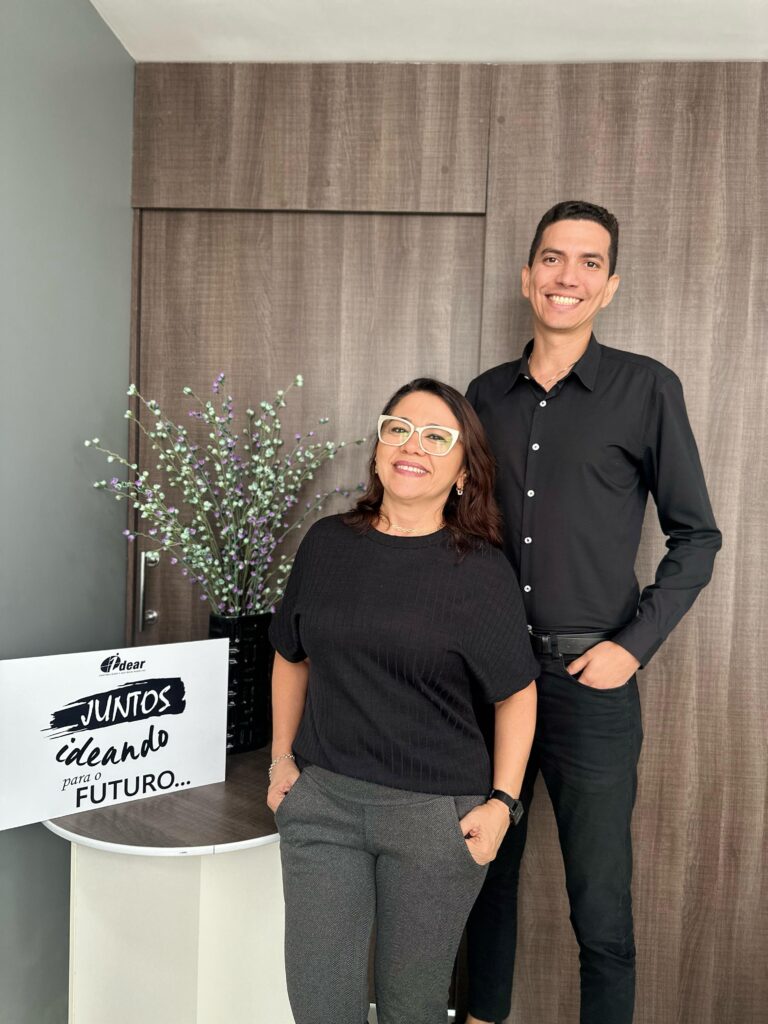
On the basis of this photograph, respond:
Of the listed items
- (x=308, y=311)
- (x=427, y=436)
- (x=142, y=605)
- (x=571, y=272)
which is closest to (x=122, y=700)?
(x=142, y=605)

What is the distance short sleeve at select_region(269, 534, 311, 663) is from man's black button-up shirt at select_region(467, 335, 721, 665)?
1.62ft

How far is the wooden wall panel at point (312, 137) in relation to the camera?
2.21 metres

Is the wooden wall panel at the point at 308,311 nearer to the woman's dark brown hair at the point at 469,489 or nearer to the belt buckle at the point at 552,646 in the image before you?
the woman's dark brown hair at the point at 469,489

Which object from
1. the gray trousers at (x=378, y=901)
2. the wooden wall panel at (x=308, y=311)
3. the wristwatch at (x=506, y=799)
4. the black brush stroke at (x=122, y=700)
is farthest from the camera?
the wooden wall panel at (x=308, y=311)

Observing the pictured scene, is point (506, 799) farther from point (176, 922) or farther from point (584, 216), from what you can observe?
point (584, 216)

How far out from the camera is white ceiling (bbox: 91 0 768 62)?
1.95m

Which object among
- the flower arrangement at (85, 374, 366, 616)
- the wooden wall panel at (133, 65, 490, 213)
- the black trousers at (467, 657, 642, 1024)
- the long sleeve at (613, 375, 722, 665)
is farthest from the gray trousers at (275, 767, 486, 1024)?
the wooden wall panel at (133, 65, 490, 213)

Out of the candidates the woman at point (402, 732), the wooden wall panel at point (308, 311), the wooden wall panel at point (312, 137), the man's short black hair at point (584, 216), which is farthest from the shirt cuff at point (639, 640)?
the wooden wall panel at point (312, 137)

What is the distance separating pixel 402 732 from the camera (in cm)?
144

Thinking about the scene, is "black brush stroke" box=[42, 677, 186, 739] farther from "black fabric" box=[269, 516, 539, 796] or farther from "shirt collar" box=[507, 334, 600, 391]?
"shirt collar" box=[507, 334, 600, 391]

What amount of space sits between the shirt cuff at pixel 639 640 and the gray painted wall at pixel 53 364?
1328 millimetres

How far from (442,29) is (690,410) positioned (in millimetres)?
1178

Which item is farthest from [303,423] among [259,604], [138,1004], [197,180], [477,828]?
[138,1004]

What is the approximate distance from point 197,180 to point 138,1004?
2055 mm
